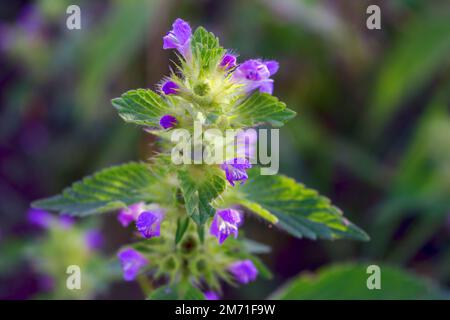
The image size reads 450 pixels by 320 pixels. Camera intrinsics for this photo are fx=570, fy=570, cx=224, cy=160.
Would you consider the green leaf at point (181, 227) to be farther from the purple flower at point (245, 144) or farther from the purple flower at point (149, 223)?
the purple flower at point (245, 144)

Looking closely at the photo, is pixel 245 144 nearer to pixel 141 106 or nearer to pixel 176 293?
pixel 141 106

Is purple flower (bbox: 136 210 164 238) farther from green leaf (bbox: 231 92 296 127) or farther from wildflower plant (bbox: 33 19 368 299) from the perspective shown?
green leaf (bbox: 231 92 296 127)

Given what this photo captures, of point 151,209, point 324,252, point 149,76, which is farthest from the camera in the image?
point 149,76

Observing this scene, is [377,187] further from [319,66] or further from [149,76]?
[149,76]

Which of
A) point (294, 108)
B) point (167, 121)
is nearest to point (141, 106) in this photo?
point (167, 121)

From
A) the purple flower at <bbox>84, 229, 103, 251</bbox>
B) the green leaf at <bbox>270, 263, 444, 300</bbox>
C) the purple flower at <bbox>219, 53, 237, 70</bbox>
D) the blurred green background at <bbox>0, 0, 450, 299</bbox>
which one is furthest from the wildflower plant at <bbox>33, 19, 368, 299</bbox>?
the blurred green background at <bbox>0, 0, 450, 299</bbox>

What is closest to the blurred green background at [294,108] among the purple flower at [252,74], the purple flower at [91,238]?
the purple flower at [91,238]
